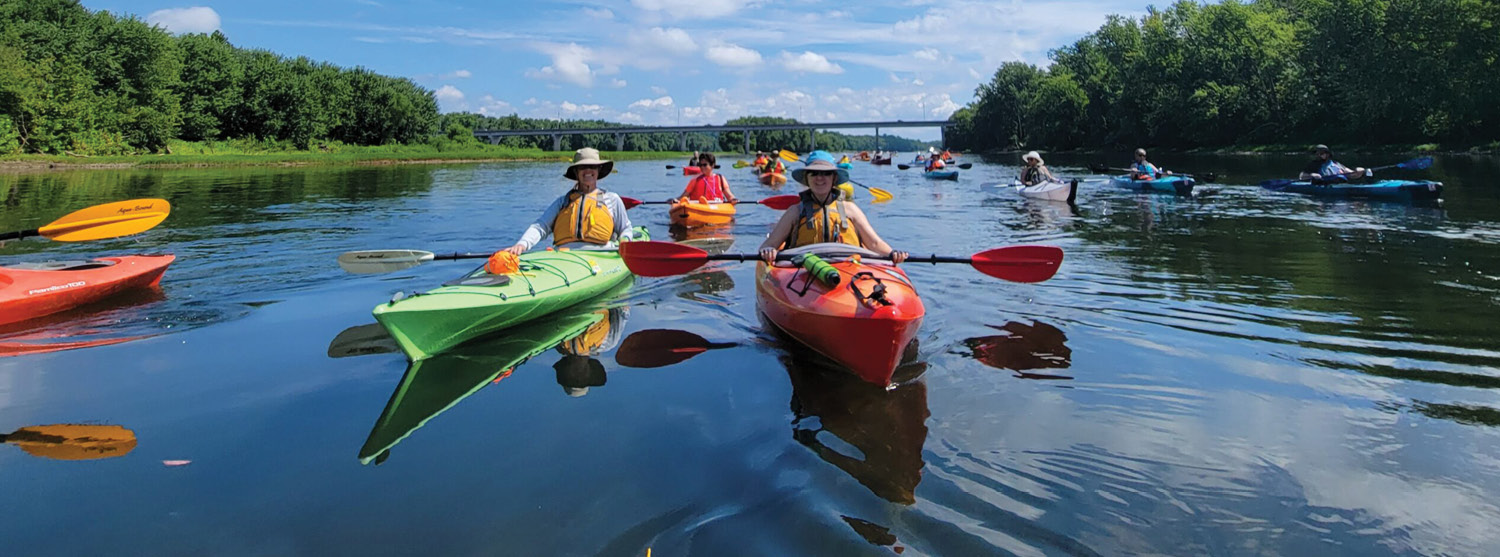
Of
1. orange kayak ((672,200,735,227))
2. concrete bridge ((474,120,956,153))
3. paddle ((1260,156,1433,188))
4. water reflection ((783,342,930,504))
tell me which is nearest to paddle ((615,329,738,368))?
water reflection ((783,342,930,504))

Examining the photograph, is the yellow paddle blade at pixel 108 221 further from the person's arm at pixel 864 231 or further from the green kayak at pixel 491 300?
the person's arm at pixel 864 231

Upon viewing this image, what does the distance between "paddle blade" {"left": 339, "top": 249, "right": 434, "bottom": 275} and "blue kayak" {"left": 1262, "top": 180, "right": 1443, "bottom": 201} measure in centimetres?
1772

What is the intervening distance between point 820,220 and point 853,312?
1697 mm

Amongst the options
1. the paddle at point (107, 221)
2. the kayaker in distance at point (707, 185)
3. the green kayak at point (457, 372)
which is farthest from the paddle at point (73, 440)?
the kayaker in distance at point (707, 185)

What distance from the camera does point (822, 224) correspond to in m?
6.47

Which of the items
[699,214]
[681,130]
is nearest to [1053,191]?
[699,214]

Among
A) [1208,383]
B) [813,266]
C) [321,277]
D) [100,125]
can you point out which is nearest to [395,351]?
[813,266]

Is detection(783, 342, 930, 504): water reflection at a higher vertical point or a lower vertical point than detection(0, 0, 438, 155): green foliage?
lower

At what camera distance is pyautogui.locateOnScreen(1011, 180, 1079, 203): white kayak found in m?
18.3

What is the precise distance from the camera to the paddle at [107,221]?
829 cm

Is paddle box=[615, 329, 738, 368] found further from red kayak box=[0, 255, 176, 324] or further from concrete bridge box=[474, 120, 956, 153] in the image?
concrete bridge box=[474, 120, 956, 153]

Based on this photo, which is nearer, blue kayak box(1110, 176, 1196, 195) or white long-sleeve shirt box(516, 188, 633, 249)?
white long-sleeve shirt box(516, 188, 633, 249)

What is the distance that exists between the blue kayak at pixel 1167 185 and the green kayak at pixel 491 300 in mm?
16328

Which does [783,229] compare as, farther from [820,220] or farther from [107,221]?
[107,221]
